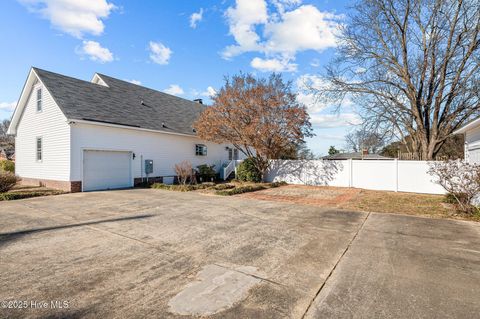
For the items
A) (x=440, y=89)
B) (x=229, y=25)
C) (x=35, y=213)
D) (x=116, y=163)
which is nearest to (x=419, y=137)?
(x=440, y=89)

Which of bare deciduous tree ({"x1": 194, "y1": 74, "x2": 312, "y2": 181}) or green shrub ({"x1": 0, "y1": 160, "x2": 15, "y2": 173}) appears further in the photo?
green shrub ({"x1": 0, "y1": 160, "x2": 15, "y2": 173})

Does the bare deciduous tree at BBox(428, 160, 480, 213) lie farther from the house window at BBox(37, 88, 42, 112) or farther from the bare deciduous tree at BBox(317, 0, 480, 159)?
the house window at BBox(37, 88, 42, 112)

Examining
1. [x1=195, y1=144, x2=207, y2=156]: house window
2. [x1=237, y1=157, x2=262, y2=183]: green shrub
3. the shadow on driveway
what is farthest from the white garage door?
the shadow on driveway

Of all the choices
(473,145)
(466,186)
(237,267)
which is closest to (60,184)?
(237,267)

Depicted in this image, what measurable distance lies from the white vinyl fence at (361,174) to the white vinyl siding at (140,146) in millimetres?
6310

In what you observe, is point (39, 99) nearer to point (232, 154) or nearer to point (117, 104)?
point (117, 104)

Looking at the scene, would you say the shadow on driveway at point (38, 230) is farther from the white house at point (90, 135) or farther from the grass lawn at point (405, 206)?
the grass lawn at point (405, 206)

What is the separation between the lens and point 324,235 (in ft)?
18.1

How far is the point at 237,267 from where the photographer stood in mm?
3820

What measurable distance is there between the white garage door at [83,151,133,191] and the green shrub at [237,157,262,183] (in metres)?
7.21

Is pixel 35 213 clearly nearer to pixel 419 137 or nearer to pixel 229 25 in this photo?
pixel 229 25

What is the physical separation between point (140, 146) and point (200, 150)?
17.8 feet

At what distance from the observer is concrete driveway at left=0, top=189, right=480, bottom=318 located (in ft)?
9.01

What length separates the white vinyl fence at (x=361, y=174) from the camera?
493 inches
